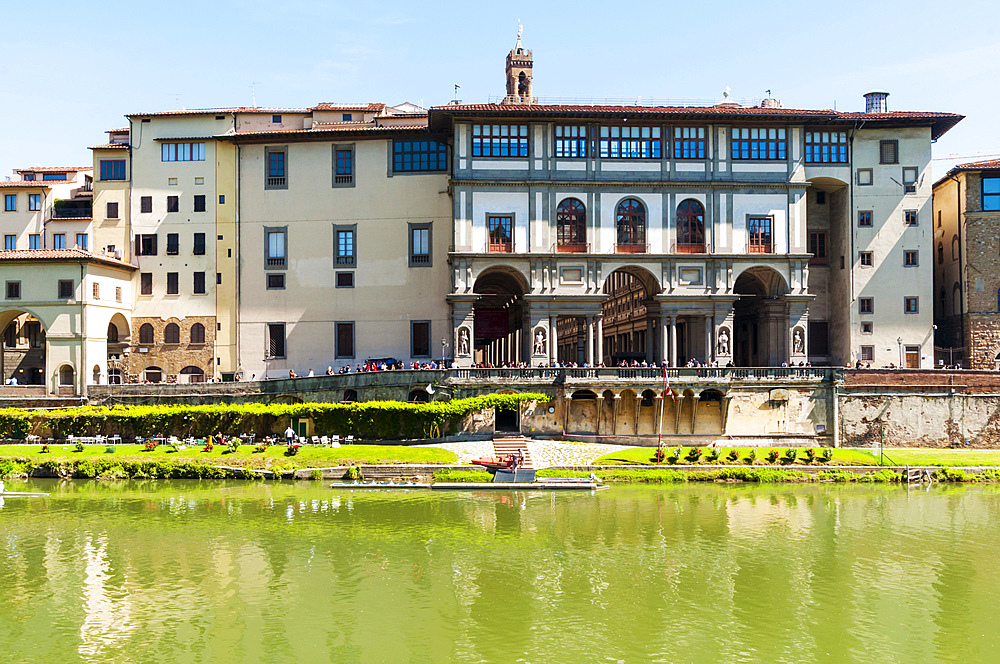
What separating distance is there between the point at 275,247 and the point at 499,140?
20104 mm

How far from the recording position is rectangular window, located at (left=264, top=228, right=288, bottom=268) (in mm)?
64500

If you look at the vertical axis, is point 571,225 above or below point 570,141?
below

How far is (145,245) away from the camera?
65.8 m

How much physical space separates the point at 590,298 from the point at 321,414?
19.4 meters

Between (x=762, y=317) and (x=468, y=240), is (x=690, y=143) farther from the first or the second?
(x=468, y=240)

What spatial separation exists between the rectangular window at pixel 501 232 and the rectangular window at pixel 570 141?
587 centimetres

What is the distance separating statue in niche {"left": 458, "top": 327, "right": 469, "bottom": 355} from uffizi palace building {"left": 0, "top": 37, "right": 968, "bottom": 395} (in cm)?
14

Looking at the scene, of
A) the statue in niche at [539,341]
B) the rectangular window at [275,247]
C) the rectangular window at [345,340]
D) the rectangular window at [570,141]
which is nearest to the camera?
the statue in niche at [539,341]

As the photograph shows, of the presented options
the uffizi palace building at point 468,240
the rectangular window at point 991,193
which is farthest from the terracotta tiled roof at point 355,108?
the rectangular window at point 991,193

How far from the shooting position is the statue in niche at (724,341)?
5650 centimetres

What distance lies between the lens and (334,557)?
29219mm

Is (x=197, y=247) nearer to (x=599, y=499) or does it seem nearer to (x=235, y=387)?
(x=235, y=387)

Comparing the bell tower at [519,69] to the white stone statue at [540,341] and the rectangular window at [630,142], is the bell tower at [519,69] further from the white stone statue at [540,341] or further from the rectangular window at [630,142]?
the white stone statue at [540,341]

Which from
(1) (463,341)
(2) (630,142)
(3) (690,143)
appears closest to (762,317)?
(3) (690,143)
